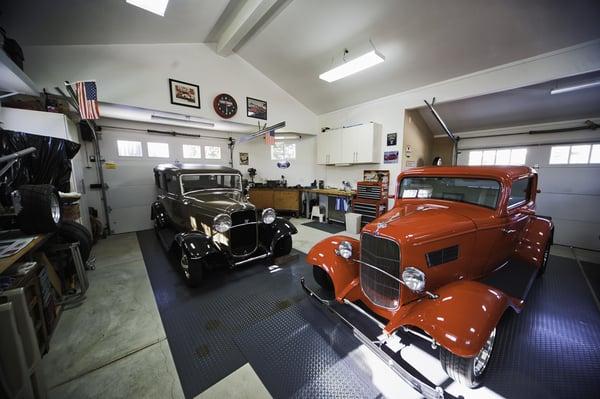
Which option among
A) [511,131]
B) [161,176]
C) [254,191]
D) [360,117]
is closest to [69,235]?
[161,176]

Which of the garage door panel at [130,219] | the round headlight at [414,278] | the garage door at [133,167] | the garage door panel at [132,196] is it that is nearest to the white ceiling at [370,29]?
the garage door at [133,167]

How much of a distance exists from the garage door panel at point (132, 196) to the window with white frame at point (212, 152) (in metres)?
1.61

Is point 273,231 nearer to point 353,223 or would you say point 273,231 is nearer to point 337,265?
point 337,265

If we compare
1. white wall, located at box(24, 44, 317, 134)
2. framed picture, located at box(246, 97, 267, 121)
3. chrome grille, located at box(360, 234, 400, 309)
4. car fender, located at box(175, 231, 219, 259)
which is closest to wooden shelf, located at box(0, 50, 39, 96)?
white wall, located at box(24, 44, 317, 134)

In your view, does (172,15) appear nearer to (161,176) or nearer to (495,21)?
(161,176)

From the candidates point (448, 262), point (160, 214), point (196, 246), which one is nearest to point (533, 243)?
point (448, 262)

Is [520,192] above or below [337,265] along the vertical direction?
above

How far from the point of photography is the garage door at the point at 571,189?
3898 millimetres

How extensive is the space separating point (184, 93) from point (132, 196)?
111 inches

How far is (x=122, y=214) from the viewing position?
4.88 meters

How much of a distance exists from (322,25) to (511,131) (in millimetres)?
4803

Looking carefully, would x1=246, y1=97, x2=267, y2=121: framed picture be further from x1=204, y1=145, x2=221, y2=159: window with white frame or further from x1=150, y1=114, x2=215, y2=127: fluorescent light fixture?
x1=204, y1=145, x2=221, y2=159: window with white frame

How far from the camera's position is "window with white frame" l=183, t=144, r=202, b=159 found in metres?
5.53

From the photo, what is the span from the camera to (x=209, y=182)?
3758mm
